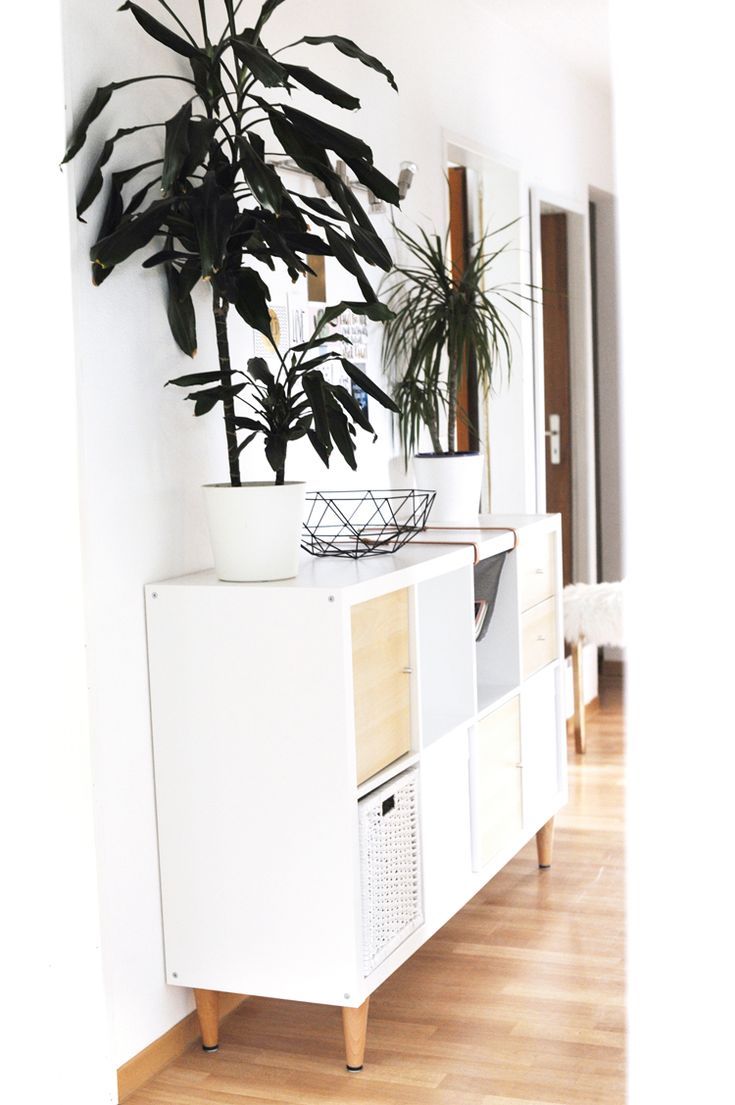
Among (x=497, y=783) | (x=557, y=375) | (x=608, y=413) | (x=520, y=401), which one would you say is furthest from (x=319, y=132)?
(x=608, y=413)

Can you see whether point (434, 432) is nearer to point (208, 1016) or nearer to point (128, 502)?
point (128, 502)

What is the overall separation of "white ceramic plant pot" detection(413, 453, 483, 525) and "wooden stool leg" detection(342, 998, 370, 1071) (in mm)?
1421

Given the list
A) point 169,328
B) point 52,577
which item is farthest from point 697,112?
point 169,328

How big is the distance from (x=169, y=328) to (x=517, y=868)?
1.98 meters

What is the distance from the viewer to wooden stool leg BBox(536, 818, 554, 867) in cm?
375

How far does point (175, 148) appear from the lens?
226 cm

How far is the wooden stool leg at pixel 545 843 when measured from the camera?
3.75 meters

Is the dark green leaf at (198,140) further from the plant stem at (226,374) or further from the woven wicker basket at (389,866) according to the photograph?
the woven wicker basket at (389,866)

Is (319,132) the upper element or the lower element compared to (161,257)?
upper

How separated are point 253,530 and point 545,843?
5.54ft

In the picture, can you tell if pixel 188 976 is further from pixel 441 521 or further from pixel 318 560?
pixel 441 521

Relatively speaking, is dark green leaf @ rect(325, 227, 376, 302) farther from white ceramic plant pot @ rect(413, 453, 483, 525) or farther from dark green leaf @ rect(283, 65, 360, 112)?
white ceramic plant pot @ rect(413, 453, 483, 525)

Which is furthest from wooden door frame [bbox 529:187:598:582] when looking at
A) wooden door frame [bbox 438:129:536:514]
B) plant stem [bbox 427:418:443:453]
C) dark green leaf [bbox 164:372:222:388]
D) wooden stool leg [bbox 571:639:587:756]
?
dark green leaf [bbox 164:372:222:388]

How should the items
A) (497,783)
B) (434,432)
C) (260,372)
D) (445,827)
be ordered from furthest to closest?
(434,432) → (497,783) → (445,827) → (260,372)
